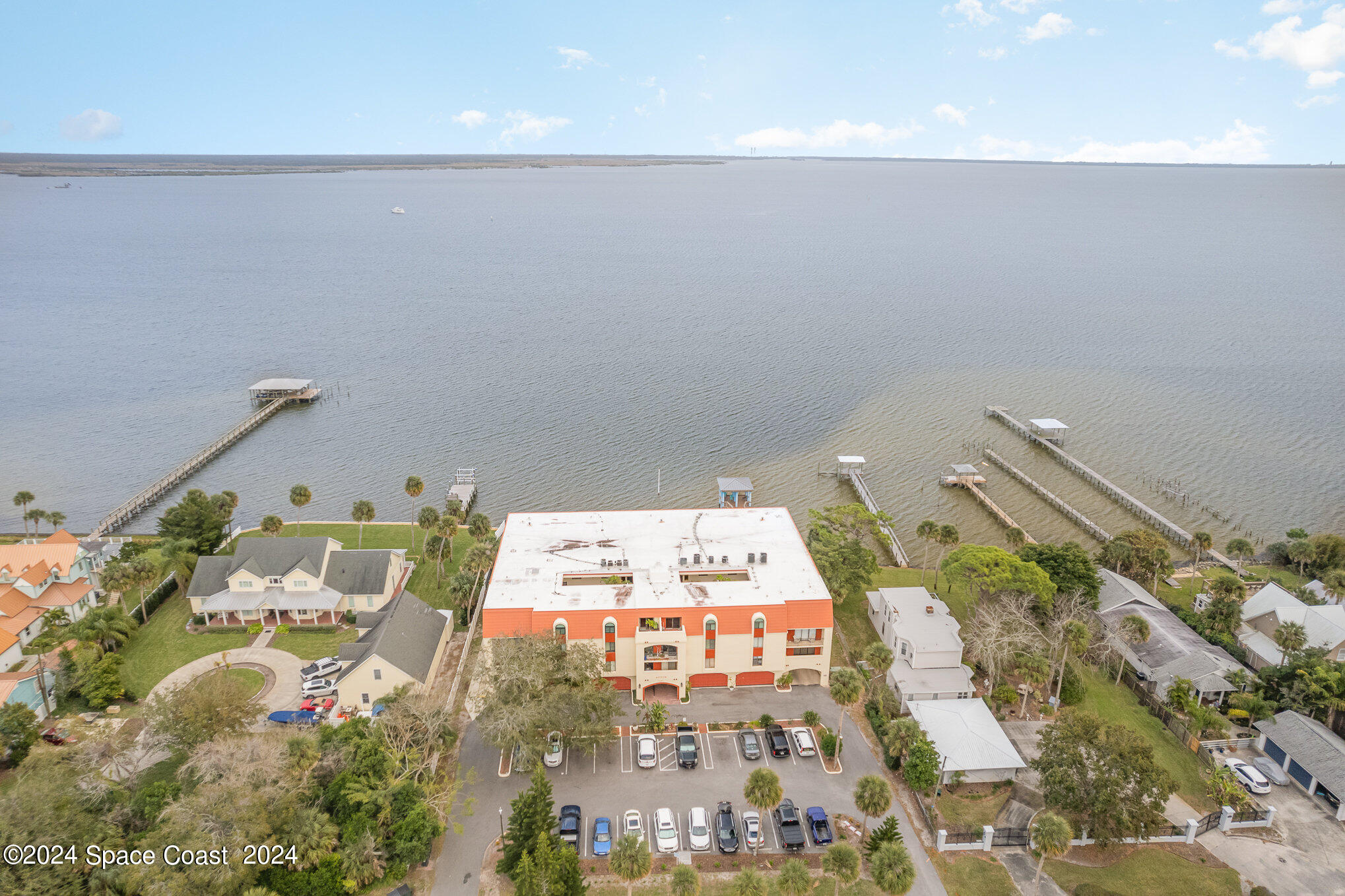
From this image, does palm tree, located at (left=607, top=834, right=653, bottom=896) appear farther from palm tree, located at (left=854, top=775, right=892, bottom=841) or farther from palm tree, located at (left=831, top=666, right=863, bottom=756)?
palm tree, located at (left=831, top=666, right=863, bottom=756)

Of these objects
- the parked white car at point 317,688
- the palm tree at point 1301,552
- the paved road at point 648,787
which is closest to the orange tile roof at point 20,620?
the parked white car at point 317,688

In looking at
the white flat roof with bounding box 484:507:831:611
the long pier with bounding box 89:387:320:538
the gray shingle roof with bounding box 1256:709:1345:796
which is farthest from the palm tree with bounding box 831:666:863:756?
the long pier with bounding box 89:387:320:538

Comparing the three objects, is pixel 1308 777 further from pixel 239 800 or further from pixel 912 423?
pixel 912 423

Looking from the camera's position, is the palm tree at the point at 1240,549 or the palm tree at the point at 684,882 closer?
the palm tree at the point at 684,882

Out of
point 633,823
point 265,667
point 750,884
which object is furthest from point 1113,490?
point 265,667

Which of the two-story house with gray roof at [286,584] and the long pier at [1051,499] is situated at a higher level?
the long pier at [1051,499]

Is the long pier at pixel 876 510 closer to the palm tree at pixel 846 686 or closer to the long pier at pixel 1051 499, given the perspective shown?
the long pier at pixel 1051 499

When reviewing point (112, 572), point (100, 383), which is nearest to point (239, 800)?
point (112, 572)
